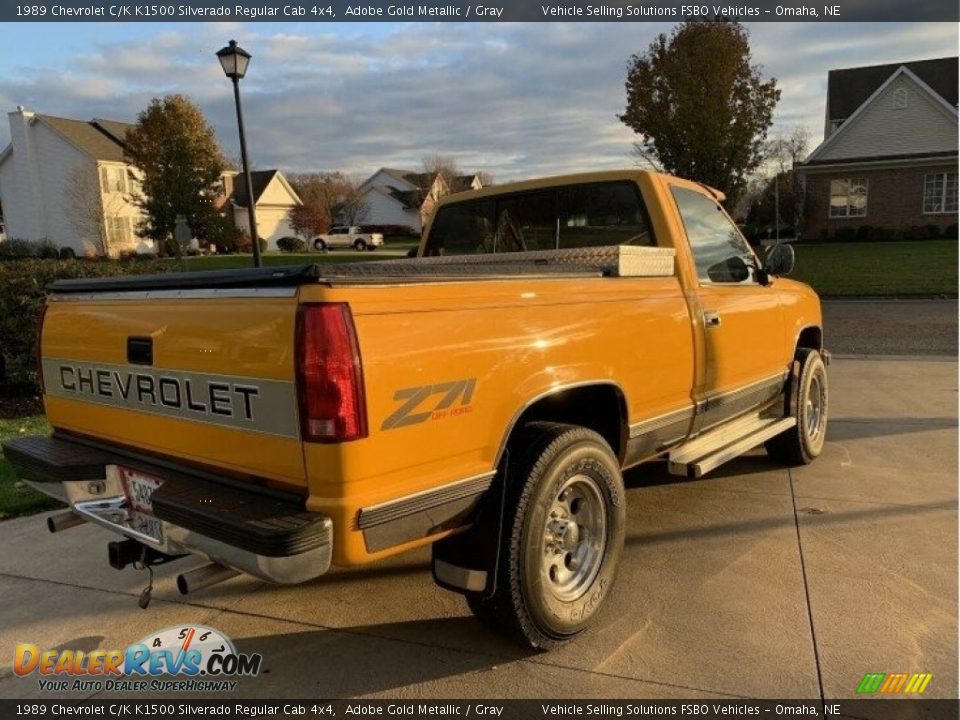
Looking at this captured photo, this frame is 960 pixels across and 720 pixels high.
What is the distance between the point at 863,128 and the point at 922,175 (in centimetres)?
372

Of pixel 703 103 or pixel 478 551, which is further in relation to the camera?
pixel 703 103

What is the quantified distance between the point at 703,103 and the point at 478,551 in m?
21.8

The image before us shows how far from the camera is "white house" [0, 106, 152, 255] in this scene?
44375mm

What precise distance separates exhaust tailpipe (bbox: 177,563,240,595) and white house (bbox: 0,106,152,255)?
4573 centimetres

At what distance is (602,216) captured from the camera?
4324 millimetres

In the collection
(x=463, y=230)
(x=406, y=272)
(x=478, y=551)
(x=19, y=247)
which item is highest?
(x=19, y=247)

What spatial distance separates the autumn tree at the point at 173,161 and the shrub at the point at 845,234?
3195 cm

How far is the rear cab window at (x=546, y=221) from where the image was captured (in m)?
4.21

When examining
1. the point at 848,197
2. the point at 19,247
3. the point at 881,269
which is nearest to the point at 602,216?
the point at 881,269

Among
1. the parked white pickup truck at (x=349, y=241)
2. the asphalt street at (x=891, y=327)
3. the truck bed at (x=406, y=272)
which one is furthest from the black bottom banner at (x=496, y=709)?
the parked white pickup truck at (x=349, y=241)

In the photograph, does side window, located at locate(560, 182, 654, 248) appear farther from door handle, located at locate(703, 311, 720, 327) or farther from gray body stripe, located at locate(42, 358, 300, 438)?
gray body stripe, located at locate(42, 358, 300, 438)

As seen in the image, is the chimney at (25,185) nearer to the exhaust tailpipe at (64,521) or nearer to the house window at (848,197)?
the house window at (848,197)

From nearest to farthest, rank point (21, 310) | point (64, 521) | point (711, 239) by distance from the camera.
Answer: point (64, 521) → point (711, 239) → point (21, 310)

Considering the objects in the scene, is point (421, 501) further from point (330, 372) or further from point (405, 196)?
point (405, 196)
